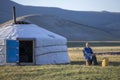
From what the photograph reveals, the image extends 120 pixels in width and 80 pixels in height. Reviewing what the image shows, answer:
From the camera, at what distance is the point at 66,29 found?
336 feet

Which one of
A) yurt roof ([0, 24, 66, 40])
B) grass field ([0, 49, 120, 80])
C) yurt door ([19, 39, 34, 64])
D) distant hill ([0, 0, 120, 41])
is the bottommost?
grass field ([0, 49, 120, 80])

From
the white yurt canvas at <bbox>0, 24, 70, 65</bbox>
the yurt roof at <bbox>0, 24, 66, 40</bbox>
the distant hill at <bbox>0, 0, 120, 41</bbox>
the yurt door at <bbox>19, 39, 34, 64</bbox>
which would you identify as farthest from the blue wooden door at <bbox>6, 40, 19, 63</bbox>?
the distant hill at <bbox>0, 0, 120, 41</bbox>

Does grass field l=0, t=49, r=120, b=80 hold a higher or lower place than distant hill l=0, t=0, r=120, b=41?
lower

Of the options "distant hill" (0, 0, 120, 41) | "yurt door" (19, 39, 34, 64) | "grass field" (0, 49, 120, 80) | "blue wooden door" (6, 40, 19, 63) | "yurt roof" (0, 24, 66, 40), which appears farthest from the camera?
"distant hill" (0, 0, 120, 41)

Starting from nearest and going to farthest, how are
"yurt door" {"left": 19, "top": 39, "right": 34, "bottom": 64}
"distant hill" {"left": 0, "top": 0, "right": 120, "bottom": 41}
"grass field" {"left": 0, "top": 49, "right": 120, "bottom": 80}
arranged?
"grass field" {"left": 0, "top": 49, "right": 120, "bottom": 80}
"yurt door" {"left": 19, "top": 39, "right": 34, "bottom": 64}
"distant hill" {"left": 0, "top": 0, "right": 120, "bottom": 41}

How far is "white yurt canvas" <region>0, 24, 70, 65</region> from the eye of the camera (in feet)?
65.2

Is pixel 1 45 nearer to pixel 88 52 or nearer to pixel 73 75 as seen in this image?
pixel 88 52

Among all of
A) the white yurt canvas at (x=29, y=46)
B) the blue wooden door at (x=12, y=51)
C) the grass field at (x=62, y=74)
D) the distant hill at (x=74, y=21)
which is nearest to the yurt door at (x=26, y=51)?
the white yurt canvas at (x=29, y=46)

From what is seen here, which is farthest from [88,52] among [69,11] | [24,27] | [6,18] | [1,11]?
[69,11]

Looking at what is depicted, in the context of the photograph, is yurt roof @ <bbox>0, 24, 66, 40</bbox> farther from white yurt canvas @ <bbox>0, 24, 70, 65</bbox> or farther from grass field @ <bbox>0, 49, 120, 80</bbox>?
grass field @ <bbox>0, 49, 120, 80</bbox>

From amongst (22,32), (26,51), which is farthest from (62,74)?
(26,51)

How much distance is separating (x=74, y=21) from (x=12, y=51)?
106 meters

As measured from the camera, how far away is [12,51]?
782 inches

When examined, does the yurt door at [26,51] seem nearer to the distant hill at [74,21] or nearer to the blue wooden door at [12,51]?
the blue wooden door at [12,51]
